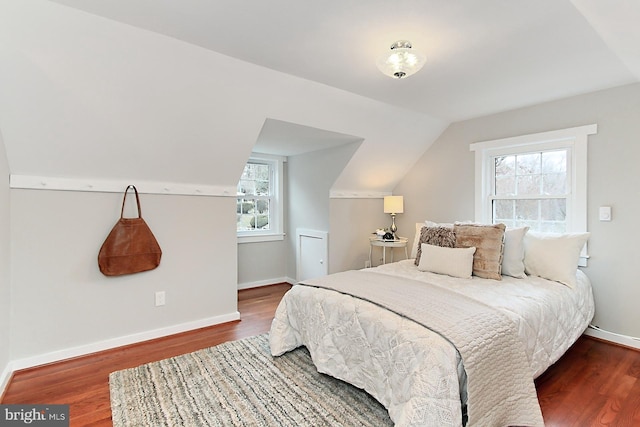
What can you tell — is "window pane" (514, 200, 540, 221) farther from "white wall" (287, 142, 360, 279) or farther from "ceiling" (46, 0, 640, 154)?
"white wall" (287, 142, 360, 279)

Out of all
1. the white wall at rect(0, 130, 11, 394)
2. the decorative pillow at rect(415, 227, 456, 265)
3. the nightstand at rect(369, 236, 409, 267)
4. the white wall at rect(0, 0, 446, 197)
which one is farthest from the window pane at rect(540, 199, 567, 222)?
the white wall at rect(0, 130, 11, 394)

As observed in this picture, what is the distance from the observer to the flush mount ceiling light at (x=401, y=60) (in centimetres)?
186

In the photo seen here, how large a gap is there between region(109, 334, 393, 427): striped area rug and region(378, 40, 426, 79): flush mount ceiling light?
78.2 inches

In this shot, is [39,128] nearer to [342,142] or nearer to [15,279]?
[15,279]

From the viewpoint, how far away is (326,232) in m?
4.03

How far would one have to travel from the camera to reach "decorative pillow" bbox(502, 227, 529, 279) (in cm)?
251

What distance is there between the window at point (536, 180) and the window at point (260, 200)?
2.62 meters

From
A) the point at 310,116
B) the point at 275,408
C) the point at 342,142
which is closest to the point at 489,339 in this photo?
the point at 275,408

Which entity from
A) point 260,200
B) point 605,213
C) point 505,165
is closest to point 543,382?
point 605,213

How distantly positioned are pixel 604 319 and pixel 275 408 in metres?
2.89

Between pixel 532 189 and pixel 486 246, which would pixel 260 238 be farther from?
pixel 532 189

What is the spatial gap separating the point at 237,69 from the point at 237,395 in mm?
2173

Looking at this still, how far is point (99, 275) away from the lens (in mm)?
2510

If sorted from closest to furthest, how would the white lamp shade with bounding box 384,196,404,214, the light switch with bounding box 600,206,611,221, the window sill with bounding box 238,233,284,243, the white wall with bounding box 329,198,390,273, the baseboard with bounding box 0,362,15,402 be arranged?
the baseboard with bounding box 0,362,15,402, the light switch with bounding box 600,206,611,221, the white wall with bounding box 329,198,390,273, the white lamp shade with bounding box 384,196,404,214, the window sill with bounding box 238,233,284,243
